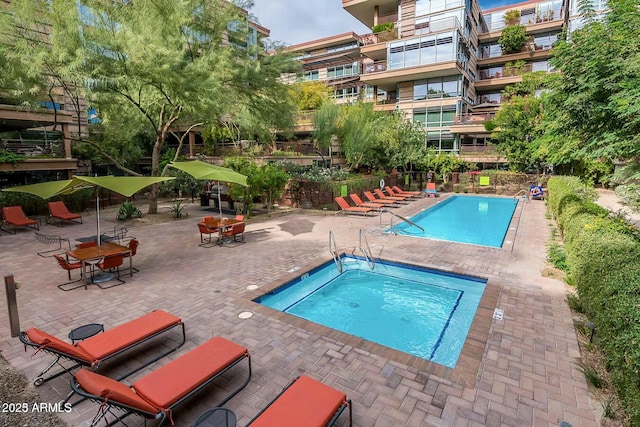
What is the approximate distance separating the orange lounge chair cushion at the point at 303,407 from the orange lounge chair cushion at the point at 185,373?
3.04 ft

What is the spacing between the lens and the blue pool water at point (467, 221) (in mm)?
13250

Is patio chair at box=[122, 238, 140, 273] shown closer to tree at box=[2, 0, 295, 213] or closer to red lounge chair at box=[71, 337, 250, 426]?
red lounge chair at box=[71, 337, 250, 426]

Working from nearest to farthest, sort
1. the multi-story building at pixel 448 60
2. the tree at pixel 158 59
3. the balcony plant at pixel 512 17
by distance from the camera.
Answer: the tree at pixel 158 59, the multi-story building at pixel 448 60, the balcony plant at pixel 512 17

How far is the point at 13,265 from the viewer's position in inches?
349

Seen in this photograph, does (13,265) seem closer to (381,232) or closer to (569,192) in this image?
(381,232)

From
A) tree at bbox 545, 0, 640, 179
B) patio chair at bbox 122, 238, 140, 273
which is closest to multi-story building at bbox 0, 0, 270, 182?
patio chair at bbox 122, 238, 140, 273

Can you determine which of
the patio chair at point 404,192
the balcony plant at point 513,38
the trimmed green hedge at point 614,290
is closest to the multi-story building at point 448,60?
the balcony plant at point 513,38

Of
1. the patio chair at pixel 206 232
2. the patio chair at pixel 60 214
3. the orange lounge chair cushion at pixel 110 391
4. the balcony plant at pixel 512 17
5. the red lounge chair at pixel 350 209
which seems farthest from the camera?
the balcony plant at pixel 512 17

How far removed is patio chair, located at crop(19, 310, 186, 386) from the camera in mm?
3787

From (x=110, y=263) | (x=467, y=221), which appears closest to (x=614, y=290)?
(x=110, y=263)

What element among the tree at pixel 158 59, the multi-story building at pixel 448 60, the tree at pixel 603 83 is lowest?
the tree at pixel 603 83

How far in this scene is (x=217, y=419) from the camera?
316 cm

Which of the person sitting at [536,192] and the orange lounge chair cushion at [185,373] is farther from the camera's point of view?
the person sitting at [536,192]

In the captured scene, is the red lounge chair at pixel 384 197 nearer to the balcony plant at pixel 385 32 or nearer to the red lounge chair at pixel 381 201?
the red lounge chair at pixel 381 201
